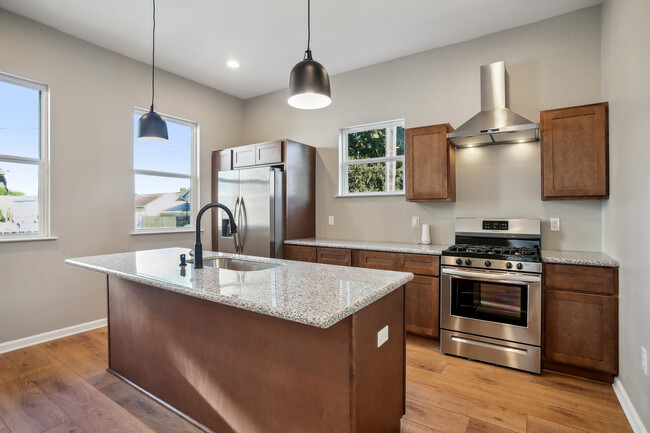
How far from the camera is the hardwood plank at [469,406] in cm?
197

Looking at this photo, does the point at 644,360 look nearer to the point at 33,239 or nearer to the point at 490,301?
the point at 490,301

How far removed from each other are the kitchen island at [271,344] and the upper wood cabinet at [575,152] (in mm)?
1894

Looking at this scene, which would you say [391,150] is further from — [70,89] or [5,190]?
[5,190]

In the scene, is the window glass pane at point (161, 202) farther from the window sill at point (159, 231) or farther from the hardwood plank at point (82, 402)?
the hardwood plank at point (82, 402)

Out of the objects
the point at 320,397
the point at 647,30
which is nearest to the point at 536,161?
the point at 647,30

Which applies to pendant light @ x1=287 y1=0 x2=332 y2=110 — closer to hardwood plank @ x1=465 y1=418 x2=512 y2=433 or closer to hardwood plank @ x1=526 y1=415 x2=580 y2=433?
hardwood plank @ x1=465 y1=418 x2=512 y2=433

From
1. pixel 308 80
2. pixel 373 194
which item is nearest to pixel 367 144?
pixel 373 194

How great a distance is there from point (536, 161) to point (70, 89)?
4.62 meters

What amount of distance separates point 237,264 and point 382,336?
1291mm

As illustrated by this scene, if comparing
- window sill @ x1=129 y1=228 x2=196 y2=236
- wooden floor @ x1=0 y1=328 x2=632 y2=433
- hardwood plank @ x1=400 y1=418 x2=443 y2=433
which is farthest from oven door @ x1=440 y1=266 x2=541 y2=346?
window sill @ x1=129 y1=228 x2=196 y2=236

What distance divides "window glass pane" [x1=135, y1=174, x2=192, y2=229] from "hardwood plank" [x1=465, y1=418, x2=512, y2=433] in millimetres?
3830

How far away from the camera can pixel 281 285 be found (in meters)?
1.59

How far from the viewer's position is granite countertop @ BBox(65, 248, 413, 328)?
1230mm

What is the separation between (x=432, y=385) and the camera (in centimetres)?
240
